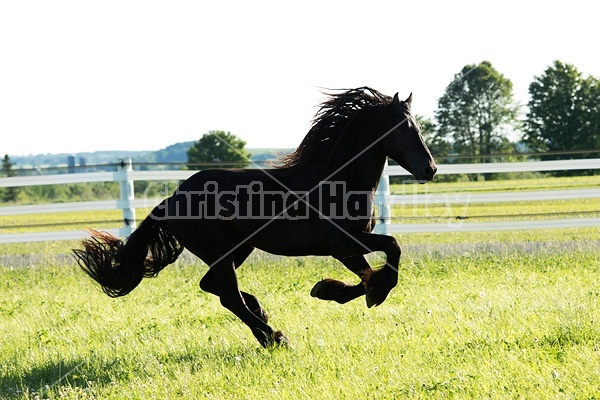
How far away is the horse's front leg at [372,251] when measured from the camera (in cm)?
592

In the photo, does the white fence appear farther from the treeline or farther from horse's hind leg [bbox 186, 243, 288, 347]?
the treeline

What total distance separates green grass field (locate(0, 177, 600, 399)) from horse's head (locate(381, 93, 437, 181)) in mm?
1387

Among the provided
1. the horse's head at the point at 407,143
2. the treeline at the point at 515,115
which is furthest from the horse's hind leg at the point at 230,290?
the treeline at the point at 515,115

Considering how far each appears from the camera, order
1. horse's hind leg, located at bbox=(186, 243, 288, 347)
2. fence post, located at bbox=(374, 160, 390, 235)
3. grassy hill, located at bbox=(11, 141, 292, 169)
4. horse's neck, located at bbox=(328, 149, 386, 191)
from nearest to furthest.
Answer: horse's hind leg, located at bbox=(186, 243, 288, 347)
horse's neck, located at bbox=(328, 149, 386, 191)
fence post, located at bbox=(374, 160, 390, 235)
grassy hill, located at bbox=(11, 141, 292, 169)

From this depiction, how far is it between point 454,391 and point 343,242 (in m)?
1.91

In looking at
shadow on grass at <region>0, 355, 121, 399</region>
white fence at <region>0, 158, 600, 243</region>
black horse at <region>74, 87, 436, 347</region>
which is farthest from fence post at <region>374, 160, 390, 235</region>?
shadow on grass at <region>0, 355, 121, 399</region>

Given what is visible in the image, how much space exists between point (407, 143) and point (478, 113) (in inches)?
2532

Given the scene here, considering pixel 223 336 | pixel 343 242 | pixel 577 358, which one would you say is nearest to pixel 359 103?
pixel 343 242

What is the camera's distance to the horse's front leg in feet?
19.4

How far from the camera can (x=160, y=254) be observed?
7.12m

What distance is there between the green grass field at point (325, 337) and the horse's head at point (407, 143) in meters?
1.39

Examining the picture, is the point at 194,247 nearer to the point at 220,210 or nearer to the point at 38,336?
the point at 220,210

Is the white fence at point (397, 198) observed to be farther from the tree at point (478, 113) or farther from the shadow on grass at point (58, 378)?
the tree at point (478, 113)

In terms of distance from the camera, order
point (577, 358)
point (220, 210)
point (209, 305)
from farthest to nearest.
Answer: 1. point (209, 305)
2. point (220, 210)
3. point (577, 358)
